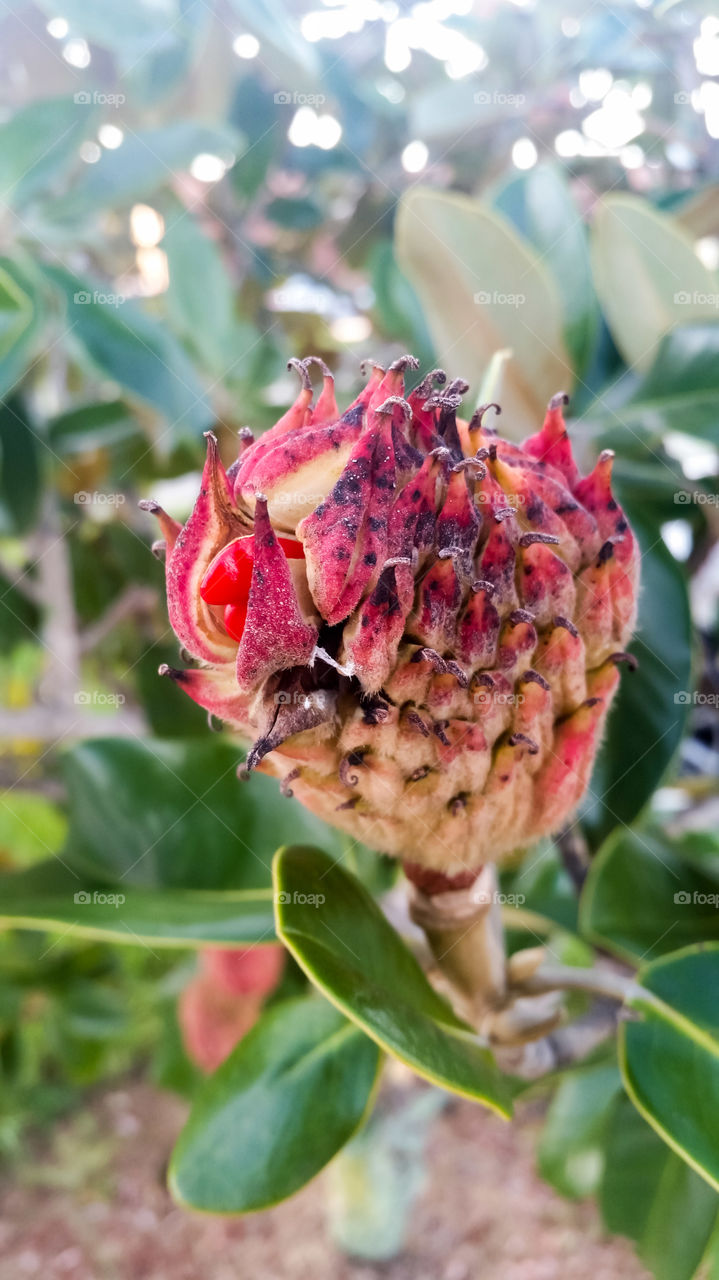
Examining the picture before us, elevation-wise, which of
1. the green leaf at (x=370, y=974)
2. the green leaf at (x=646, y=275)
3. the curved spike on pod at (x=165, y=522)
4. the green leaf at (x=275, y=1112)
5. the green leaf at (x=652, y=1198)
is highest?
the green leaf at (x=646, y=275)

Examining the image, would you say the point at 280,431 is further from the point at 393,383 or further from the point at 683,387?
the point at 683,387

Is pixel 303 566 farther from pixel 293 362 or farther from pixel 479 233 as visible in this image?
pixel 479 233

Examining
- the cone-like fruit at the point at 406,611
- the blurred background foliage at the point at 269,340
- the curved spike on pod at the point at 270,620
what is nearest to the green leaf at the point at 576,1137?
the blurred background foliage at the point at 269,340

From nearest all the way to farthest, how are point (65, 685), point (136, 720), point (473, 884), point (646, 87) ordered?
point (473, 884)
point (65, 685)
point (136, 720)
point (646, 87)

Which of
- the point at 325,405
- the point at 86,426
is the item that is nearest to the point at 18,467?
the point at 86,426

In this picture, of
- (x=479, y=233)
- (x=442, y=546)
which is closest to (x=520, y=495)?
(x=442, y=546)

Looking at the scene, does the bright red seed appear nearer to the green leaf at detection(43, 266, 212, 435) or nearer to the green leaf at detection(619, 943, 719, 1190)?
the green leaf at detection(619, 943, 719, 1190)

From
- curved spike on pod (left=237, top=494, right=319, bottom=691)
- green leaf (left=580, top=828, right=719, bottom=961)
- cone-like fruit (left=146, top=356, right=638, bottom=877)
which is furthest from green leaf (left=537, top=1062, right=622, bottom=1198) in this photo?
curved spike on pod (left=237, top=494, right=319, bottom=691)

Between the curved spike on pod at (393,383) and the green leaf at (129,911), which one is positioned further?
the green leaf at (129,911)

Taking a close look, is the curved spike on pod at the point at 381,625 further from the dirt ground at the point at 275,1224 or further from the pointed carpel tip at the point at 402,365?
the dirt ground at the point at 275,1224
